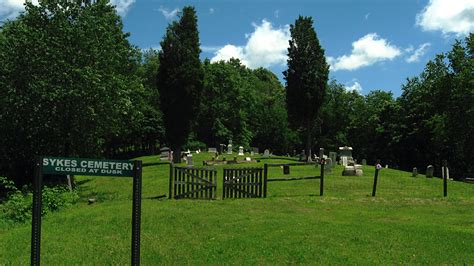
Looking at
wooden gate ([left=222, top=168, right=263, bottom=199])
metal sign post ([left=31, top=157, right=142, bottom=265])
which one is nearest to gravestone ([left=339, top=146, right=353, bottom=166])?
wooden gate ([left=222, top=168, right=263, bottom=199])

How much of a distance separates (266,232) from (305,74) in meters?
37.8

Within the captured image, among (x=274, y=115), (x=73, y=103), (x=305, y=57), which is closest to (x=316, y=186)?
(x=73, y=103)

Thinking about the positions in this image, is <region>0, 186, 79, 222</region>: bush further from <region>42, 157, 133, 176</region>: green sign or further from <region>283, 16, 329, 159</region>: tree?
<region>283, 16, 329, 159</region>: tree

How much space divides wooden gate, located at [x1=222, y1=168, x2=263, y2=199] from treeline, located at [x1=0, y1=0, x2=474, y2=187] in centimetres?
877

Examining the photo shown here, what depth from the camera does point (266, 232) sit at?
35.2 feet

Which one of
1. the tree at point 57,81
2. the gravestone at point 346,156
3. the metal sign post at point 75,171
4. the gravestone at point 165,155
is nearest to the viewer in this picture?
the metal sign post at point 75,171

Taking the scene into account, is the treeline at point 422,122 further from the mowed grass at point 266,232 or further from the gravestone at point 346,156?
the mowed grass at point 266,232

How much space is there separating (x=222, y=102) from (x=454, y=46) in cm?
3032

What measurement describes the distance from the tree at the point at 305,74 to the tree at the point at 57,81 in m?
25.3

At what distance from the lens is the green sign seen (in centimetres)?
600

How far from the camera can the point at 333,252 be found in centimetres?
889

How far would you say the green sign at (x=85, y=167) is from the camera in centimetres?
600

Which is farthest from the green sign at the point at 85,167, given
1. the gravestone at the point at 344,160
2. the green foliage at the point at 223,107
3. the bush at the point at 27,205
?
the green foliage at the point at 223,107

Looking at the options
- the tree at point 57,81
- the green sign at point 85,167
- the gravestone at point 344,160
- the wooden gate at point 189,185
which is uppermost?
the tree at point 57,81
